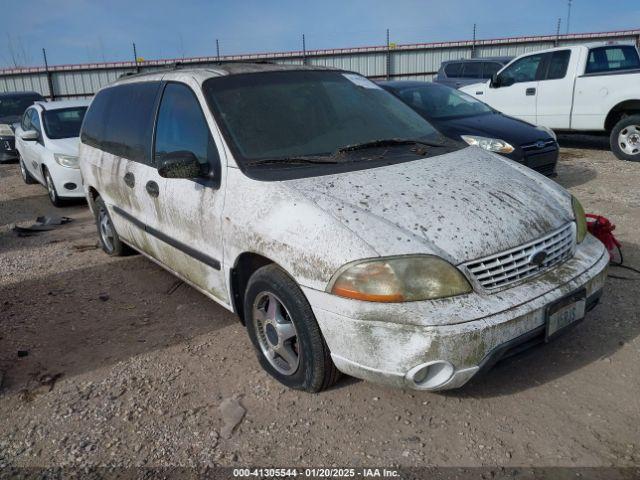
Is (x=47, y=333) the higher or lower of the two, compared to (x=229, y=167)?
lower

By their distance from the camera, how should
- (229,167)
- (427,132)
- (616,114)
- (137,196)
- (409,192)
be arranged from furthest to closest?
(616,114), (137,196), (427,132), (229,167), (409,192)

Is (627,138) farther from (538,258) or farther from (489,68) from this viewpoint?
(538,258)

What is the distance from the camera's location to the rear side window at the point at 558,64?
9070 millimetres

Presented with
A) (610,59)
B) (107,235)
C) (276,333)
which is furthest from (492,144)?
(276,333)

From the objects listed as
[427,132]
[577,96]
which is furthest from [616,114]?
[427,132]

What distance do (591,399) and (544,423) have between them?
343 mm

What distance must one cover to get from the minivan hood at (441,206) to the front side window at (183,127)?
29.4 inches

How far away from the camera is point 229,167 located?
3014mm

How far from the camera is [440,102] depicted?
25.4 feet

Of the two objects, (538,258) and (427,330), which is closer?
(427,330)

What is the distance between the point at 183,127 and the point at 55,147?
5.18m

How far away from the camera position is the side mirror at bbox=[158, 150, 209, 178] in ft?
10.0

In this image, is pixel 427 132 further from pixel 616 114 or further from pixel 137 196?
pixel 616 114

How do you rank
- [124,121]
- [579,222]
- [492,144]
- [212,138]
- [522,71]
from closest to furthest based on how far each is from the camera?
[579,222], [212,138], [124,121], [492,144], [522,71]
